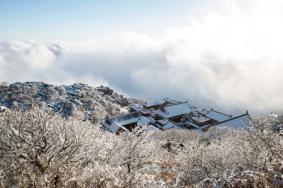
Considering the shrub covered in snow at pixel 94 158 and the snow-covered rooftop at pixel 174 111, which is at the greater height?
the snow-covered rooftop at pixel 174 111

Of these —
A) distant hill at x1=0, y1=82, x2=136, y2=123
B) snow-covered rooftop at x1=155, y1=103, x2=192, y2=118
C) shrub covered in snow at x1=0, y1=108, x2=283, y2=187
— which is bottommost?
shrub covered in snow at x1=0, y1=108, x2=283, y2=187

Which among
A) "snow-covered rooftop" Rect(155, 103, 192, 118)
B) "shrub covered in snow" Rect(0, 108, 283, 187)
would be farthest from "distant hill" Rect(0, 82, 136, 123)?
"shrub covered in snow" Rect(0, 108, 283, 187)

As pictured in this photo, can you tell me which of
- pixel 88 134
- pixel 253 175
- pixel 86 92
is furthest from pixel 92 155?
pixel 86 92

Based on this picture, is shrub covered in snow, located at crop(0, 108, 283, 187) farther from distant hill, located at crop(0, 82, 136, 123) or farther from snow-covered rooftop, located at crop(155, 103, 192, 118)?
distant hill, located at crop(0, 82, 136, 123)

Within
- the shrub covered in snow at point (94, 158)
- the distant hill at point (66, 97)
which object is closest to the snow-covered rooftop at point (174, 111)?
the distant hill at point (66, 97)

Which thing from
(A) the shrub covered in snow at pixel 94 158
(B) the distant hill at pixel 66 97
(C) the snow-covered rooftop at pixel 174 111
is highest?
(B) the distant hill at pixel 66 97

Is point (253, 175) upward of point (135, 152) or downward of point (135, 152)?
downward

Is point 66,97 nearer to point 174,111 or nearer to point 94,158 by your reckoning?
point 174,111

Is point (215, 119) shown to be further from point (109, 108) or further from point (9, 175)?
point (9, 175)

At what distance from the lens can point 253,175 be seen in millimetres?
6086

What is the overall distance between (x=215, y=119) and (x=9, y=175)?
5150 centimetres

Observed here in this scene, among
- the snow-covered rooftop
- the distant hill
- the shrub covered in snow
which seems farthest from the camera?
the distant hill

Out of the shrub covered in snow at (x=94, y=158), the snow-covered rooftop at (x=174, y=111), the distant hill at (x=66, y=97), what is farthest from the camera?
the distant hill at (x=66, y=97)

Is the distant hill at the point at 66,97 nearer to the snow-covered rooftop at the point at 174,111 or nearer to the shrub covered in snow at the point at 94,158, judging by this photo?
the snow-covered rooftop at the point at 174,111
